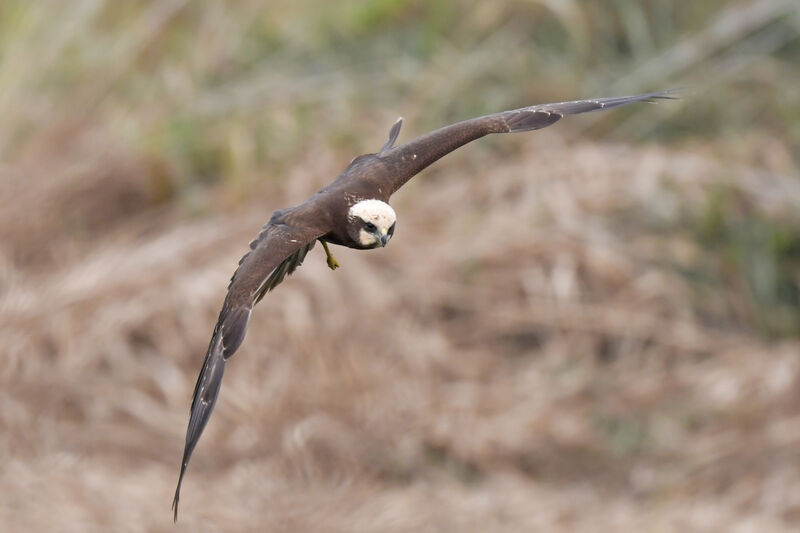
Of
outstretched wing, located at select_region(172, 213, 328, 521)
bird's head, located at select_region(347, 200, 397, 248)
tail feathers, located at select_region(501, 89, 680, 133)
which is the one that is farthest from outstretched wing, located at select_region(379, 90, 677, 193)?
outstretched wing, located at select_region(172, 213, 328, 521)

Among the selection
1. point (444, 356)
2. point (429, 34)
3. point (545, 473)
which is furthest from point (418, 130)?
point (545, 473)

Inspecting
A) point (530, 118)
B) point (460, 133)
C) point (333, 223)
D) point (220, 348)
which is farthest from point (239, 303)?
point (530, 118)

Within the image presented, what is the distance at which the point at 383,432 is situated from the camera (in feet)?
40.2

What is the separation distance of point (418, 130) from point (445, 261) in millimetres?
1316

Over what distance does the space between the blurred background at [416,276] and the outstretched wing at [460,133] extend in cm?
558

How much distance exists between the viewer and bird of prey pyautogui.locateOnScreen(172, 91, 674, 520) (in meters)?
5.34

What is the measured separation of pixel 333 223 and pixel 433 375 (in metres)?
7.05

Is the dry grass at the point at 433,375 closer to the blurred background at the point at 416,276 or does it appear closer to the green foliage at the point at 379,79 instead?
the blurred background at the point at 416,276

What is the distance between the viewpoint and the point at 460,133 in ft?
19.4

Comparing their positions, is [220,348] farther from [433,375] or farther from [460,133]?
[433,375]

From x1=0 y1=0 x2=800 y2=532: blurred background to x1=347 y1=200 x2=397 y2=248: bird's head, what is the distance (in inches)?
225

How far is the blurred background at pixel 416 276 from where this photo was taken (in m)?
11.9

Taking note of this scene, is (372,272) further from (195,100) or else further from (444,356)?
(195,100)

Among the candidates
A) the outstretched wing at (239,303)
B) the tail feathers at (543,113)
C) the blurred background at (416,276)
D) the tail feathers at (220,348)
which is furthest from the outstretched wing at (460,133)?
the blurred background at (416,276)
